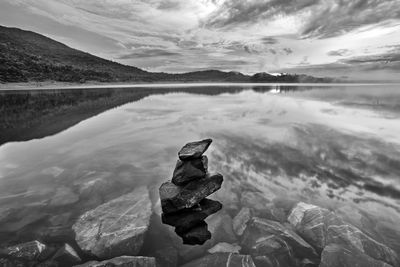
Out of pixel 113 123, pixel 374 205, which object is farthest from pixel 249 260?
pixel 113 123

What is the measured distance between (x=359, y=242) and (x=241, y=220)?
4754mm

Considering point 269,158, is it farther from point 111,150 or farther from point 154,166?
point 111,150

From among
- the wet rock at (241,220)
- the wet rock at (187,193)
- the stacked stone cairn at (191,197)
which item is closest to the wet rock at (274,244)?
the wet rock at (241,220)

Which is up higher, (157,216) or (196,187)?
(196,187)

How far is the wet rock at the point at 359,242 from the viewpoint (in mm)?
8445

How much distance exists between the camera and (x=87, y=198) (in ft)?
42.2

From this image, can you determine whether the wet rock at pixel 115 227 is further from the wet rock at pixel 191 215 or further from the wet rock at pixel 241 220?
the wet rock at pixel 241 220

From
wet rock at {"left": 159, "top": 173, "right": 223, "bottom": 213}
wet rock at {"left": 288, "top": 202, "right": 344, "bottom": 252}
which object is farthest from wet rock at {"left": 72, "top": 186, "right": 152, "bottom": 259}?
wet rock at {"left": 288, "top": 202, "right": 344, "bottom": 252}

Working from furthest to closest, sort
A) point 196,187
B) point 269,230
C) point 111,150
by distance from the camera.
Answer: point 111,150, point 196,187, point 269,230

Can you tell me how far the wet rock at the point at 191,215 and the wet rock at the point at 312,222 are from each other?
3865mm

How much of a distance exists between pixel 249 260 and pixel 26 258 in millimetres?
8021

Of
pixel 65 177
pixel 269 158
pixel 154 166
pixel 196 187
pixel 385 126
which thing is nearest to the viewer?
pixel 196 187

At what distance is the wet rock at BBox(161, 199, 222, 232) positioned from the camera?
10.8 metres

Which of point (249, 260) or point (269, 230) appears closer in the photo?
point (249, 260)
